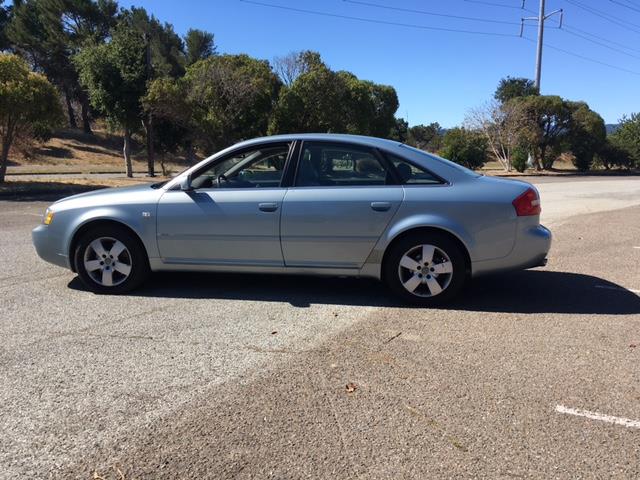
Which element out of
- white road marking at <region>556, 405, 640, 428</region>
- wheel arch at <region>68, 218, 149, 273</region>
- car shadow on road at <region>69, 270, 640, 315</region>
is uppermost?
wheel arch at <region>68, 218, 149, 273</region>

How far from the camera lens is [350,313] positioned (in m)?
4.99

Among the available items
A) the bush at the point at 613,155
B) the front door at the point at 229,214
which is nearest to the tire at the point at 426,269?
the front door at the point at 229,214

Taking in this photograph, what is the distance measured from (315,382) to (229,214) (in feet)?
7.38

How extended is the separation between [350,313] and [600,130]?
46983 millimetres

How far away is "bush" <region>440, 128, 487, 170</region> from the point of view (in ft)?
128

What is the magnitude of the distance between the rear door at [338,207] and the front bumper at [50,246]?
235 centimetres

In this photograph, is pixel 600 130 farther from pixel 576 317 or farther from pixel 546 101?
pixel 576 317

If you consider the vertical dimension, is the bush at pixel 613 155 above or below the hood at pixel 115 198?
above

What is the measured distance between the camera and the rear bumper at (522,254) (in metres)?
5.04

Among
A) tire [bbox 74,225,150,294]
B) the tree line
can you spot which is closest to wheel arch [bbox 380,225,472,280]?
tire [bbox 74,225,150,294]

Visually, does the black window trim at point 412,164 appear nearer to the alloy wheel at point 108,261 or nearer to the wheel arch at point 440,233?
the wheel arch at point 440,233

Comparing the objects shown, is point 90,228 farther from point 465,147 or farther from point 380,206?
point 465,147

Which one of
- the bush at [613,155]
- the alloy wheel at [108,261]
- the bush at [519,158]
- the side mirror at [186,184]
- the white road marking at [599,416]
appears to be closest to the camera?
the white road marking at [599,416]

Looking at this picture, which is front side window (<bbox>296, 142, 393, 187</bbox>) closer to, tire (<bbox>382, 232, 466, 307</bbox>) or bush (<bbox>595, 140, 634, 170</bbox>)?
tire (<bbox>382, 232, 466, 307</bbox>)
